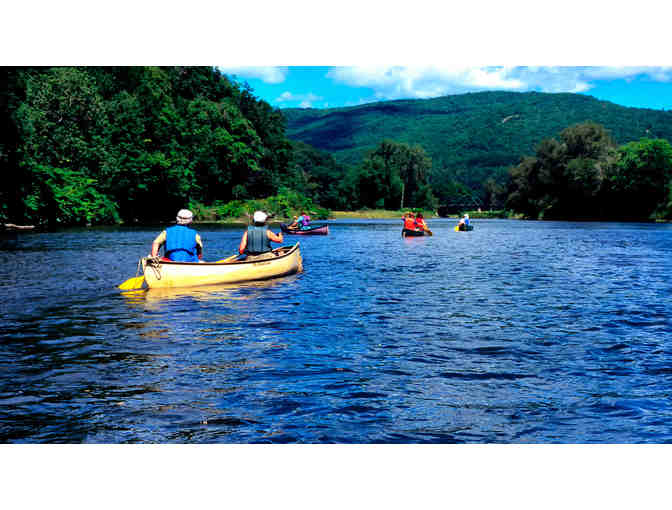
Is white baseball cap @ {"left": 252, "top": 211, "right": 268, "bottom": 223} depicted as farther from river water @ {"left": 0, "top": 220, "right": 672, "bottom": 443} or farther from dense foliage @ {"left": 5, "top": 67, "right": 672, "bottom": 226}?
dense foliage @ {"left": 5, "top": 67, "right": 672, "bottom": 226}

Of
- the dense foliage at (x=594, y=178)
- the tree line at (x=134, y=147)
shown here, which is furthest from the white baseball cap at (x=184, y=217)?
the dense foliage at (x=594, y=178)

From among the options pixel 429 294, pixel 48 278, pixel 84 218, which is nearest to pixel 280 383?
pixel 429 294

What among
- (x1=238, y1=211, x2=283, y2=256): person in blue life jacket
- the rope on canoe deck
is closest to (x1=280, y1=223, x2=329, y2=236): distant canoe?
(x1=238, y1=211, x2=283, y2=256): person in blue life jacket

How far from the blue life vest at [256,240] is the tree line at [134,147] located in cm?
2495

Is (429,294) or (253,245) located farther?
(253,245)

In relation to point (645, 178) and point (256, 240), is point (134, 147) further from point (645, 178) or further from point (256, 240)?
point (645, 178)

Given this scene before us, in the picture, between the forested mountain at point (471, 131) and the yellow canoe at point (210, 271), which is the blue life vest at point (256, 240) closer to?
the yellow canoe at point (210, 271)

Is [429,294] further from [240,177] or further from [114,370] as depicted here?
[240,177]

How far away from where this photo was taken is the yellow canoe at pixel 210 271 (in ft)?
46.7

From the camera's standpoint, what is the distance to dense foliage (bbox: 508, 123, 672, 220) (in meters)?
79.1

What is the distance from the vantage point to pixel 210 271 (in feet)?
49.1

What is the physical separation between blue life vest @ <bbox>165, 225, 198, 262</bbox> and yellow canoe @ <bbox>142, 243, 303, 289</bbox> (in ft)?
1.28

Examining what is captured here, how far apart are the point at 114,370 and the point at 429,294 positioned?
8475 millimetres
